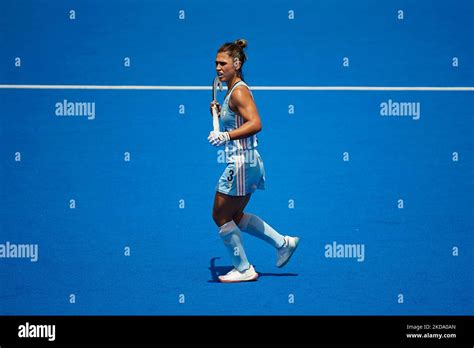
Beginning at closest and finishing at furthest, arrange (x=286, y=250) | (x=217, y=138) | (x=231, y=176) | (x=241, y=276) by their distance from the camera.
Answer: (x=217, y=138), (x=231, y=176), (x=241, y=276), (x=286, y=250)

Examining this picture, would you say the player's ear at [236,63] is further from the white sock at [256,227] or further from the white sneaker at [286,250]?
the white sneaker at [286,250]

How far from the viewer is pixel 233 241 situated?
31.5ft

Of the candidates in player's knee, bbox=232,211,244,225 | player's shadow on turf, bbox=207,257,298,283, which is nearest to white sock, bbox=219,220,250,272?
player's knee, bbox=232,211,244,225

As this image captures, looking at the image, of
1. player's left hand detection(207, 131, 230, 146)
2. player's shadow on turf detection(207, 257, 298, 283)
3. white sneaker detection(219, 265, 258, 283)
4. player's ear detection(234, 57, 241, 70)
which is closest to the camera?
player's left hand detection(207, 131, 230, 146)

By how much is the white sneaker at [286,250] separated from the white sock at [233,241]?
474 mm

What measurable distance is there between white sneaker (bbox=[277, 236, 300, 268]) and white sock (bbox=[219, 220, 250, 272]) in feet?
1.56

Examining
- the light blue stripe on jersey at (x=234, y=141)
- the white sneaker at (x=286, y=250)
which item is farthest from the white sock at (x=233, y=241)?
the light blue stripe on jersey at (x=234, y=141)

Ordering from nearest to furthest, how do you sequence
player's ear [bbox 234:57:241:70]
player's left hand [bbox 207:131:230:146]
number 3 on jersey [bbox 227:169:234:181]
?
player's left hand [bbox 207:131:230:146] < number 3 on jersey [bbox 227:169:234:181] < player's ear [bbox 234:57:241:70]

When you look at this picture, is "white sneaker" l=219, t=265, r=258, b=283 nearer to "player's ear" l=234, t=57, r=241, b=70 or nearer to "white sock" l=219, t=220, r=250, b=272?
"white sock" l=219, t=220, r=250, b=272

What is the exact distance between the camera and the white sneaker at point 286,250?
394 inches

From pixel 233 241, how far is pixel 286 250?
2.21ft

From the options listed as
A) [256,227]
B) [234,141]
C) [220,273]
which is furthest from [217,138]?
[220,273]

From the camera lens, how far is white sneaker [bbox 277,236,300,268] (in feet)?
32.8

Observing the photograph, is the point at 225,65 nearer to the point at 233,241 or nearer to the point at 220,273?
the point at 233,241
